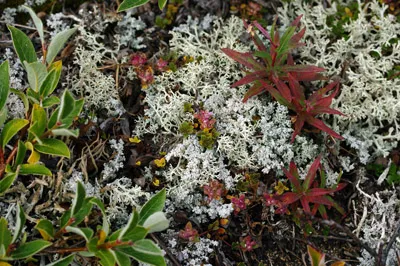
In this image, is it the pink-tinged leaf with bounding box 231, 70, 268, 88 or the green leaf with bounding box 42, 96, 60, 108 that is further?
the pink-tinged leaf with bounding box 231, 70, 268, 88

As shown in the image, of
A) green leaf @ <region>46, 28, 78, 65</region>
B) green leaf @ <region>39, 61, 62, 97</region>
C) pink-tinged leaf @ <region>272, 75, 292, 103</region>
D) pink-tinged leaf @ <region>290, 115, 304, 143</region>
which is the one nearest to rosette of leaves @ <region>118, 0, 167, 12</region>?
green leaf @ <region>46, 28, 78, 65</region>

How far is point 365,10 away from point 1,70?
7.33 feet

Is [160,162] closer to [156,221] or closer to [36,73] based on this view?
[156,221]

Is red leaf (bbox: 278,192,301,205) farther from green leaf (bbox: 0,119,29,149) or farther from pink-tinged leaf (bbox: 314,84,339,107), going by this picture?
green leaf (bbox: 0,119,29,149)

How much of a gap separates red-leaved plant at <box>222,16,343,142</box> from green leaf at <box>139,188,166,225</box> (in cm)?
77

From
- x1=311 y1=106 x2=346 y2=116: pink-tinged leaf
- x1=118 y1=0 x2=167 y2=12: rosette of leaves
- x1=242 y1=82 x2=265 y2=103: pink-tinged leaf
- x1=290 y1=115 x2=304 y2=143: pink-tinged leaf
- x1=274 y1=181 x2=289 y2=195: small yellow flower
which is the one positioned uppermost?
x1=118 y1=0 x2=167 y2=12: rosette of leaves

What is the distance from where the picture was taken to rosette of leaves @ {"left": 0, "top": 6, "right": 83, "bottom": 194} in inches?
84.5

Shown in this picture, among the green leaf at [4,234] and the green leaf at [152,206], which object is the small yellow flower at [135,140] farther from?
the green leaf at [4,234]

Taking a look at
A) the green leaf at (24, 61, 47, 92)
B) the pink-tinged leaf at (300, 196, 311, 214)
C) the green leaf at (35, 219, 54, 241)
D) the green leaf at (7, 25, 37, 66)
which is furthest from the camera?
the pink-tinged leaf at (300, 196, 311, 214)

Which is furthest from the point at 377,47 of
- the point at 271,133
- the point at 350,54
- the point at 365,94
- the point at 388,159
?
the point at 271,133

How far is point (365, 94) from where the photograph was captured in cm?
293

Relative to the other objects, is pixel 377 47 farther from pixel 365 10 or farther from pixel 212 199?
Result: pixel 212 199

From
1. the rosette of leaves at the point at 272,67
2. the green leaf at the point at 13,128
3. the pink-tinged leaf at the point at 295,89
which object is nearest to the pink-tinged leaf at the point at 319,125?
the pink-tinged leaf at the point at 295,89

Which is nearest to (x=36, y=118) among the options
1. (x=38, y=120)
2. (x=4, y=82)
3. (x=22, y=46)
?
(x=38, y=120)
